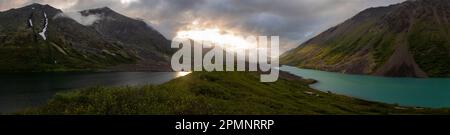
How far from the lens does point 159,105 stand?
46344mm

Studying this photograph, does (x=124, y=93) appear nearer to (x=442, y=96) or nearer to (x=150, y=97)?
(x=150, y=97)
